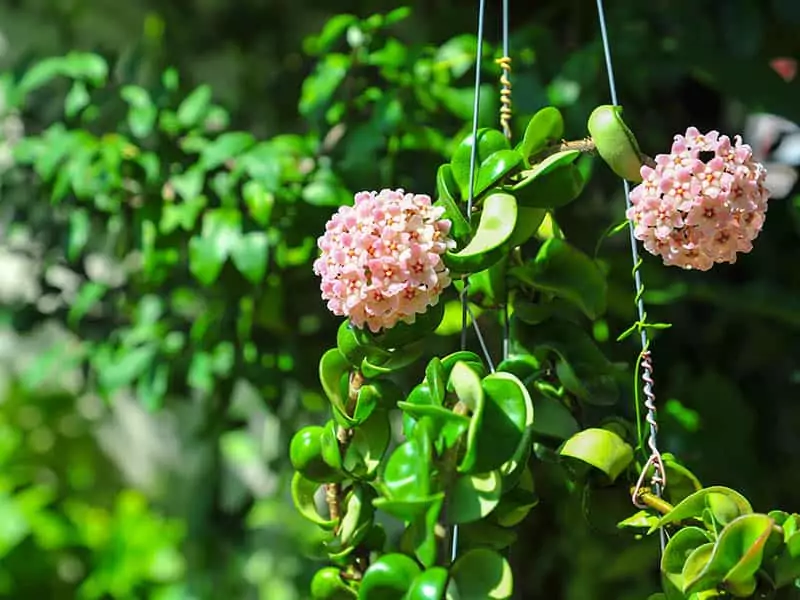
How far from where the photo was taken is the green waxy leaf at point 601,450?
1.55 feet

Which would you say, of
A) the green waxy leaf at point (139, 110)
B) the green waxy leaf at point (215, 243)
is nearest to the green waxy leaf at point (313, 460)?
the green waxy leaf at point (215, 243)

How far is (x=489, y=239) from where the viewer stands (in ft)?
1.47

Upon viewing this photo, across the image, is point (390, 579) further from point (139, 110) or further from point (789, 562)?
point (139, 110)

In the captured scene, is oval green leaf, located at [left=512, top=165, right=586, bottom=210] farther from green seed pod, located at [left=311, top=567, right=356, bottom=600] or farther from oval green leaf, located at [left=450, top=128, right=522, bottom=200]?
green seed pod, located at [left=311, top=567, right=356, bottom=600]

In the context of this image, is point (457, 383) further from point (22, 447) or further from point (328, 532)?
point (22, 447)

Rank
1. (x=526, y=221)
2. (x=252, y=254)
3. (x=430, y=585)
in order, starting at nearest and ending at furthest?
(x=430, y=585), (x=526, y=221), (x=252, y=254)

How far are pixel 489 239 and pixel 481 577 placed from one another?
0.15 metres

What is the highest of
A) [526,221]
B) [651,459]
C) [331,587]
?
[526,221]

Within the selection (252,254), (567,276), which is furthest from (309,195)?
(567,276)

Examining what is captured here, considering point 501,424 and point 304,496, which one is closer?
point 501,424

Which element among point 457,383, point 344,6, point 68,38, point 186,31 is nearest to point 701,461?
point 457,383

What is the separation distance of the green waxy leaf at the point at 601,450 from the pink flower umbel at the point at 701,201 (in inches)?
4.0

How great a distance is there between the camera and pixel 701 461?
82cm

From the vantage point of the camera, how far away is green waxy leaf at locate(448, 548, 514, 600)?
0.42 m
